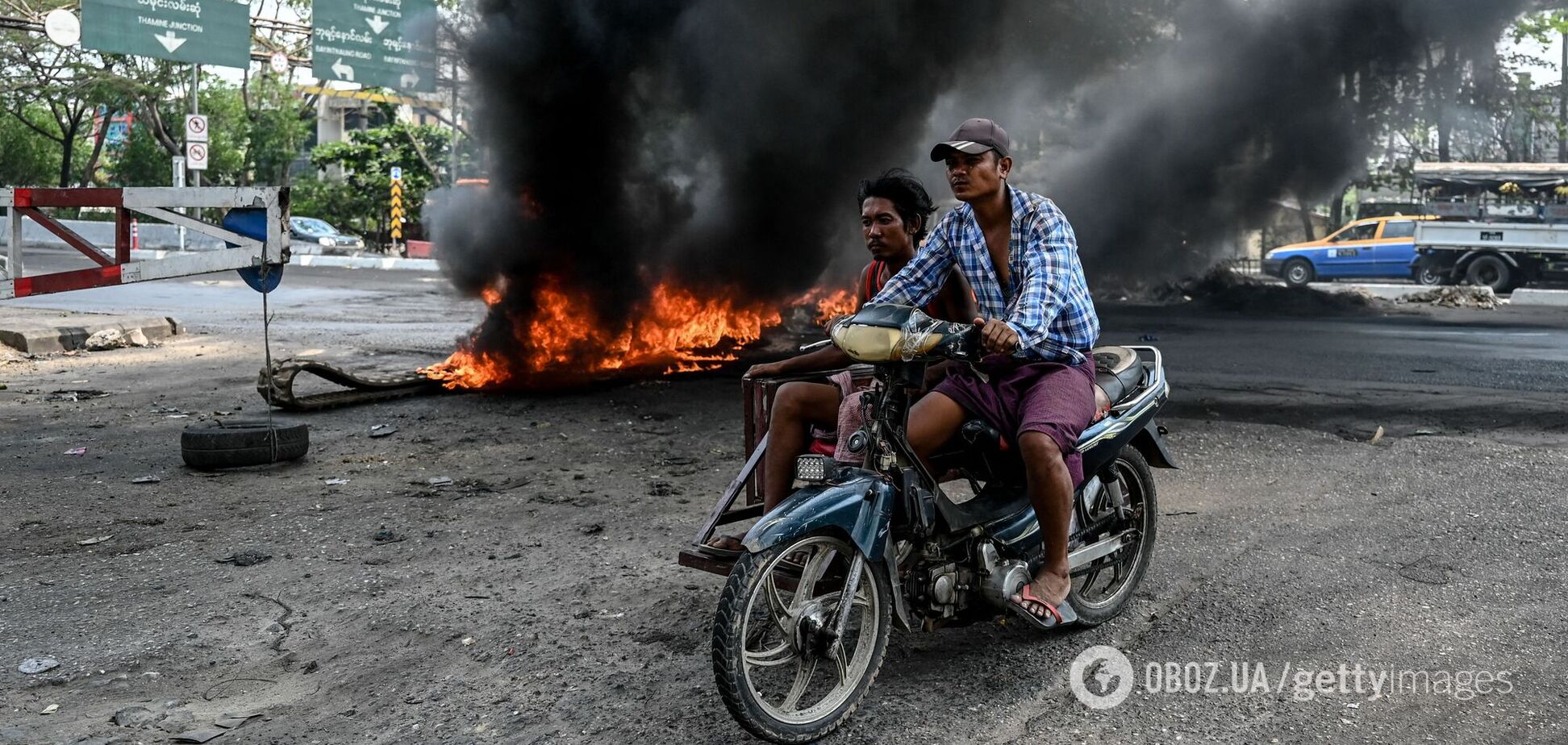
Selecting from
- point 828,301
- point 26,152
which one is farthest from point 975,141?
point 26,152

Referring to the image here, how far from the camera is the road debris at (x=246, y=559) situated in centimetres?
446

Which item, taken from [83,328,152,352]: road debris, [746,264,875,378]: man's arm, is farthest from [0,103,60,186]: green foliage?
[746,264,875,378]: man's arm

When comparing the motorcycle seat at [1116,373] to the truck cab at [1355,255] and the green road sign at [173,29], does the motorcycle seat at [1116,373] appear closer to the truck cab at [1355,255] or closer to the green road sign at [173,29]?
the truck cab at [1355,255]

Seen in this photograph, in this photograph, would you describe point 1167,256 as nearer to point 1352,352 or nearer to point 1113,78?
point 1113,78

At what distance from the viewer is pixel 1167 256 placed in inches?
729

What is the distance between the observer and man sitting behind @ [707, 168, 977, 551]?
3.50m

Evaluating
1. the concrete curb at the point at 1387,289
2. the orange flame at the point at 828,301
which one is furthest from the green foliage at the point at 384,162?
the concrete curb at the point at 1387,289

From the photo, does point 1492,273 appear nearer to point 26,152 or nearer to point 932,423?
point 932,423

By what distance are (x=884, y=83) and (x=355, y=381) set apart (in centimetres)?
711

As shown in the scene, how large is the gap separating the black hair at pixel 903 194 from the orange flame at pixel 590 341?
494cm

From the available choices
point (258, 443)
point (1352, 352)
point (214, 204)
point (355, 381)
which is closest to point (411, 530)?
point (258, 443)

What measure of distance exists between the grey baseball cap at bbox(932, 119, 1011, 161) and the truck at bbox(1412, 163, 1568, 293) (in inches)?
788

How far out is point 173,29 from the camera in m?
21.8

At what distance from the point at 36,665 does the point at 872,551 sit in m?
2.46
